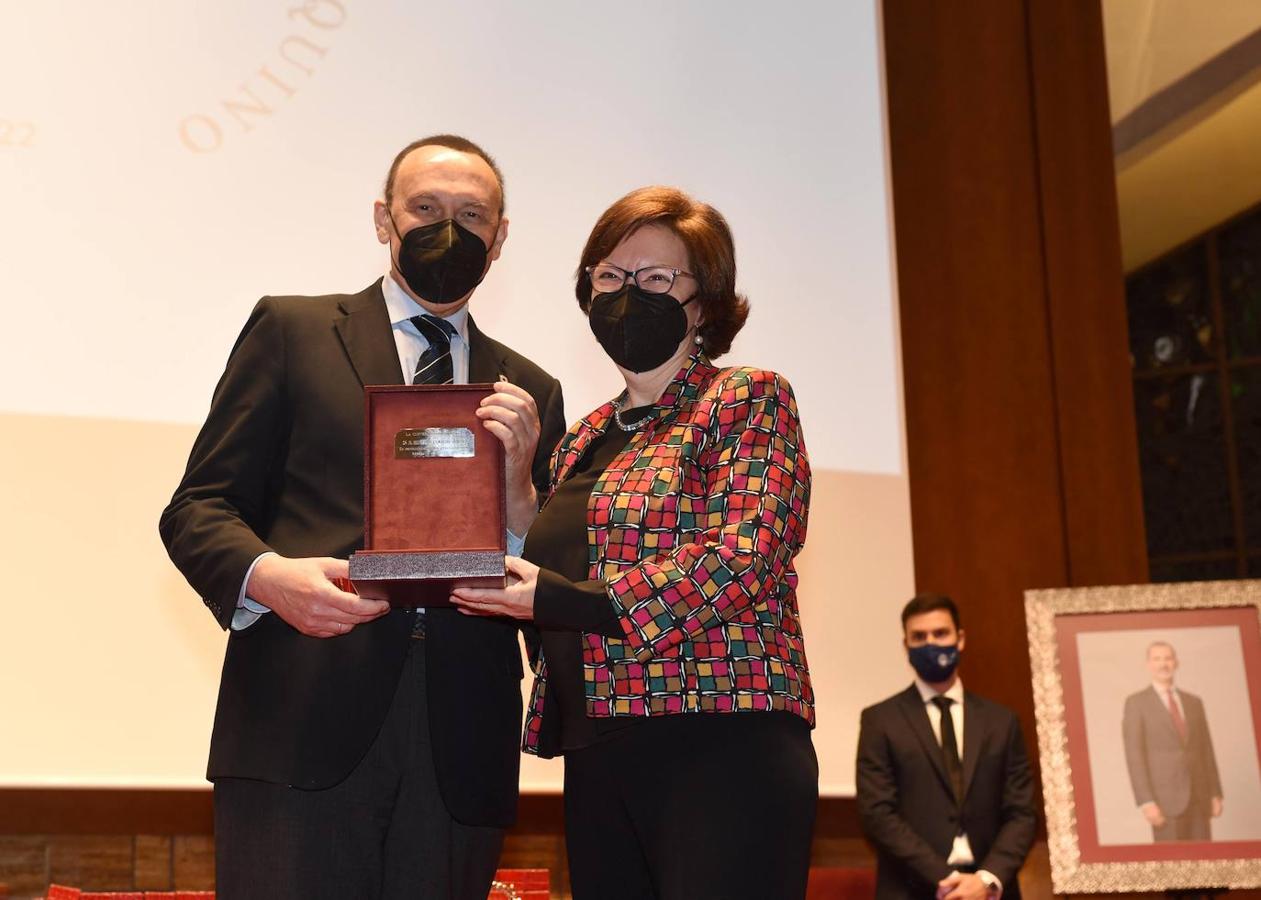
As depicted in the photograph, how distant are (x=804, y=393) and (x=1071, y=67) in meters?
1.94

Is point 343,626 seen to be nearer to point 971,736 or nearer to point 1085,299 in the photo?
point 971,736

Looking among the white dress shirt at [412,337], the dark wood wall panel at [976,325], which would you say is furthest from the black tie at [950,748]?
the white dress shirt at [412,337]

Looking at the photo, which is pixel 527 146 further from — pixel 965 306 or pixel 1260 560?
pixel 1260 560

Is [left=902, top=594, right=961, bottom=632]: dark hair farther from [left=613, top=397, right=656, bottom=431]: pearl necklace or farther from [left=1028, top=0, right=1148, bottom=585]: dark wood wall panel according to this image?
[left=613, top=397, right=656, bottom=431]: pearl necklace

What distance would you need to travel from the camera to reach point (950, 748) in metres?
4.36

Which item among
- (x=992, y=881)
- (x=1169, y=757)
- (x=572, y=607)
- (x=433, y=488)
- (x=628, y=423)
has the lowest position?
(x=992, y=881)

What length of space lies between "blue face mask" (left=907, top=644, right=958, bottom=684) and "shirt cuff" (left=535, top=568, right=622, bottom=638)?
2810 mm

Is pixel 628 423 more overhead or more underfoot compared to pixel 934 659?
more overhead

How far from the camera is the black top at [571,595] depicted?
1.72 m

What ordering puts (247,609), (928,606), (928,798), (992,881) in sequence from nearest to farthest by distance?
(247,609), (992,881), (928,798), (928,606)

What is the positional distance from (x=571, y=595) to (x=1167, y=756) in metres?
3.19

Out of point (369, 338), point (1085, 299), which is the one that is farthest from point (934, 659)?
point (369, 338)

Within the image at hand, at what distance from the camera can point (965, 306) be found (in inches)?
201

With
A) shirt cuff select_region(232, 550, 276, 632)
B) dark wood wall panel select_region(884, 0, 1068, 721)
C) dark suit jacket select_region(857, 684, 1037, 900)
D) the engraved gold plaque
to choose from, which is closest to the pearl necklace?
the engraved gold plaque
